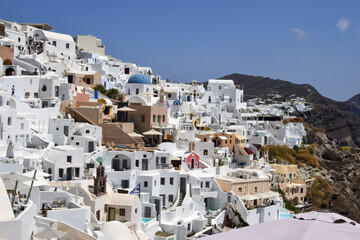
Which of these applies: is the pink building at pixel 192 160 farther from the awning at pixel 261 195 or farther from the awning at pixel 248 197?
the awning at pixel 261 195

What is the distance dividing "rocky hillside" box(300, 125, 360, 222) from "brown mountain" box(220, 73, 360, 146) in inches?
786

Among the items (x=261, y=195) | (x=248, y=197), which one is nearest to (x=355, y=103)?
(x=261, y=195)

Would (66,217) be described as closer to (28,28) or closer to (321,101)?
(28,28)

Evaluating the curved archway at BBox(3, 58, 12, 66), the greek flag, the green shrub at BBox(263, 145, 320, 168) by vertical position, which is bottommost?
the greek flag

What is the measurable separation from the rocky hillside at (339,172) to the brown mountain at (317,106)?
20.0 metres

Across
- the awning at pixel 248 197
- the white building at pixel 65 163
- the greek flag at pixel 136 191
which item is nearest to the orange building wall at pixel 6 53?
the white building at pixel 65 163

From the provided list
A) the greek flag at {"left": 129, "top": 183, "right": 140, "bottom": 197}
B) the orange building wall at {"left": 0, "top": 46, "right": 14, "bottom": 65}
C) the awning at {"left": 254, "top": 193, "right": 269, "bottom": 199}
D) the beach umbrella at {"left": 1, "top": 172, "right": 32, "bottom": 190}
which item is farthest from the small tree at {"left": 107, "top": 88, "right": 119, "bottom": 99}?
the beach umbrella at {"left": 1, "top": 172, "right": 32, "bottom": 190}

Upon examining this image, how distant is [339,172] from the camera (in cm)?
5691

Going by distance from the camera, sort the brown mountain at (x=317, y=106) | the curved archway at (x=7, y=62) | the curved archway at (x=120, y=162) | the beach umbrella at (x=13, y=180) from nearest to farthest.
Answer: the beach umbrella at (x=13, y=180) → the curved archway at (x=120, y=162) → the curved archway at (x=7, y=62) → the brown mountain at (x=317, y=106)

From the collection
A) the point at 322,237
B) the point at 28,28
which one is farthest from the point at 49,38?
the point at 322,237

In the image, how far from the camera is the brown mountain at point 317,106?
89.0 metres

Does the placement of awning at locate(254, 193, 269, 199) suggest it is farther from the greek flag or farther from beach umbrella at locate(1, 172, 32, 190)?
beach umbrella at locate(1, 172, 32, 190)

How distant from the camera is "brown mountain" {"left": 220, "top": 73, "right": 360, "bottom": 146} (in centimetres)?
8901

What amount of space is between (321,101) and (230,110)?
240 feet
